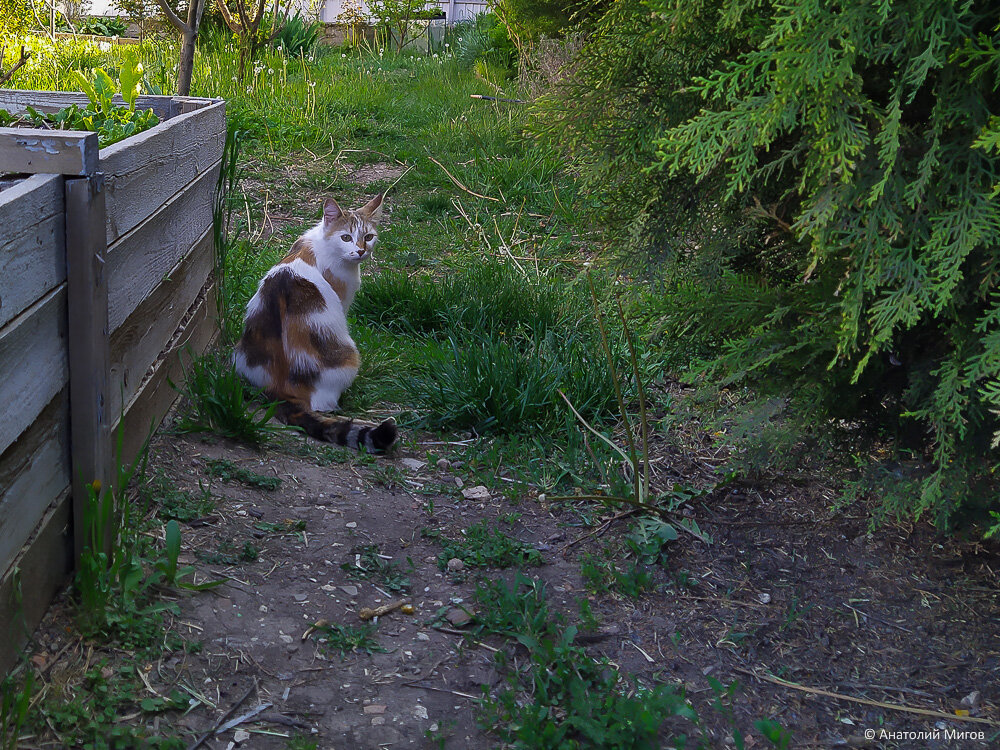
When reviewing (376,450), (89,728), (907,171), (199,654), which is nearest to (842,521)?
(907,171)

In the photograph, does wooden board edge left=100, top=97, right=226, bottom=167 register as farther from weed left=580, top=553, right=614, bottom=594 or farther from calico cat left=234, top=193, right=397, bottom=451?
weed left=580, top=553, right=614, bottom=594

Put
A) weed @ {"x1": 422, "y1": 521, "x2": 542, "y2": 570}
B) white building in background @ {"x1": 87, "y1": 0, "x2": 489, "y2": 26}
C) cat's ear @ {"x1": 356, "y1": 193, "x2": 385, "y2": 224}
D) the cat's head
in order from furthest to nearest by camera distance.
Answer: white building in background @ {"x1": 87, "y1": 0, "x2": 489, "y2": 26} < cat's ear @ {"x1": 356, "y1": 193, "x2": 385, "y2": 224} < the cat's head < weed @ {"x1": 422, "y1": 521, "x2": 542, "y2": 570}

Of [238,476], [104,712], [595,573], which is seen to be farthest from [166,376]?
[595,573]

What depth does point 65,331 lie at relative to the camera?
2.03 meters

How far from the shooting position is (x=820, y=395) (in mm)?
2377

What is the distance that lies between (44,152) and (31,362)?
0.52 meters

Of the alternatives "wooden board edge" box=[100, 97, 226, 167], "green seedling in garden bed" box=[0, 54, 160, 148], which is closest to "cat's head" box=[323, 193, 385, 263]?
"wooden board edge" box=[100, 97, 226, 167]

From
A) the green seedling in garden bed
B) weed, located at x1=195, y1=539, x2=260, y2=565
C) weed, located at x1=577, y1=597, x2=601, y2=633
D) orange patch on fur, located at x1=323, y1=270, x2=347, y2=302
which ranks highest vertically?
the green seedling in garden bed

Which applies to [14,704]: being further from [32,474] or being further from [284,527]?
[284,527]

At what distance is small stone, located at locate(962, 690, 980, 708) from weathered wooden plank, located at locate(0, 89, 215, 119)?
354cm

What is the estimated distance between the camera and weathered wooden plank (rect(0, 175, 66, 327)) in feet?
5.56

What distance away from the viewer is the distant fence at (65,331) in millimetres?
1772

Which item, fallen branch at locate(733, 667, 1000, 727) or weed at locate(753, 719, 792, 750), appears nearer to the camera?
weed at locate(753, 719, 792, 750)

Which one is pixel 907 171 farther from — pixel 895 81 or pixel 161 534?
pixel 161 534
